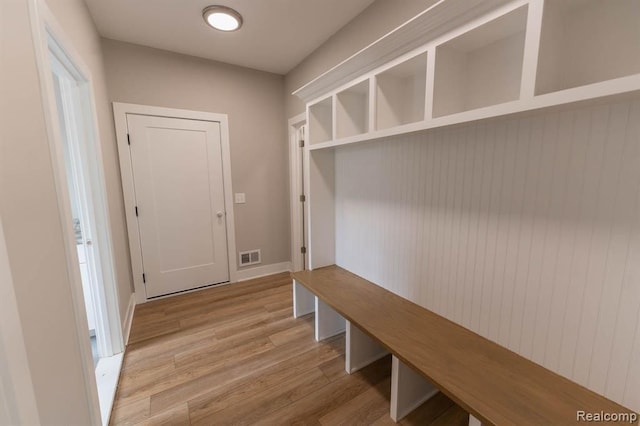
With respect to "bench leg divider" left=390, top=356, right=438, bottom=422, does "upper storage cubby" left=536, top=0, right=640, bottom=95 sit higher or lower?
higher

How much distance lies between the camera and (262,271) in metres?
3.55

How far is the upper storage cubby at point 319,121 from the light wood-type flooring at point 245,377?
66.4 inches

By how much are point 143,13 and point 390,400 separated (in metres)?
3.33

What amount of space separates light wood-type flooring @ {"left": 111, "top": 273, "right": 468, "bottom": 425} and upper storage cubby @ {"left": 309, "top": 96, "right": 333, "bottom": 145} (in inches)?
66.4

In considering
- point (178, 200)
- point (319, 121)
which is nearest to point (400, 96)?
→ point (319, 121)

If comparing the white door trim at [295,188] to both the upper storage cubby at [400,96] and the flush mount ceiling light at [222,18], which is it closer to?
the flush mount ceiling light at [222,18]

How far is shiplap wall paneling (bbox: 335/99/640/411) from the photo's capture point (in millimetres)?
964

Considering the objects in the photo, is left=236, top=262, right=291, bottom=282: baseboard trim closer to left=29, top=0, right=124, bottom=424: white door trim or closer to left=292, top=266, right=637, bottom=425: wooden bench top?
left=292, top=266, right=637, bottom=425: wooden bench top

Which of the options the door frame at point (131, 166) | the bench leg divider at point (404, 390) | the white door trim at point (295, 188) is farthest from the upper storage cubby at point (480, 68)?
the door frame at point (131, 166)

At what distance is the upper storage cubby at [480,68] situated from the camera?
1155 millimetres

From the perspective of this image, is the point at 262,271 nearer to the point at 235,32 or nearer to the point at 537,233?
the point at 235,32

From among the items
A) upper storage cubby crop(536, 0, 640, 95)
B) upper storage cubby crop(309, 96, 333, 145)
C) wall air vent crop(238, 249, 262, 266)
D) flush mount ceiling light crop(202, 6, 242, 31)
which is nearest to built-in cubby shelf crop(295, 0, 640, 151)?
upper storage cubby crop(536, 0, 640, 95)

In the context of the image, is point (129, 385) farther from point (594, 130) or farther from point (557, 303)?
point (594, 130)

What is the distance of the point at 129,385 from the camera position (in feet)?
5.67
